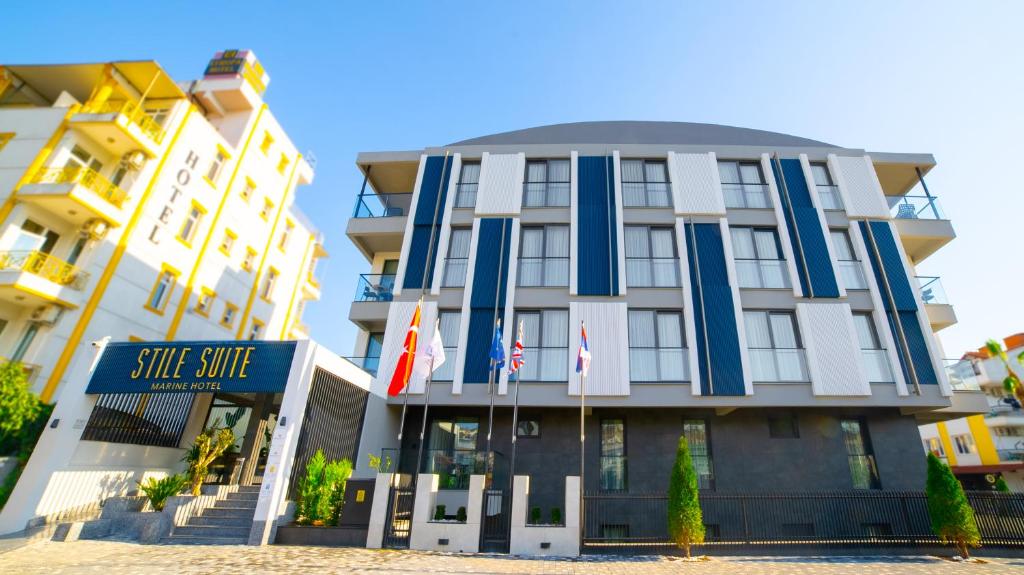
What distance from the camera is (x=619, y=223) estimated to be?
60.4ft

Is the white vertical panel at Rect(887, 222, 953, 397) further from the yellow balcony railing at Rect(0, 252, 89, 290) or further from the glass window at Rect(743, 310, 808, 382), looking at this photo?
the yellow balcony railing at Rect(0, 252, 89, 290)

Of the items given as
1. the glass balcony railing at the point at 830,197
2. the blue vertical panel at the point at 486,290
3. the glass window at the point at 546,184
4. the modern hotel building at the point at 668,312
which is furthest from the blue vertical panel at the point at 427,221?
the glass balcony railing at the point at 830,197

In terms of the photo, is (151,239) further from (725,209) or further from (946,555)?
(946,555)

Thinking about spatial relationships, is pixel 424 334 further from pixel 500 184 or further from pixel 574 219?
pixel 574 219

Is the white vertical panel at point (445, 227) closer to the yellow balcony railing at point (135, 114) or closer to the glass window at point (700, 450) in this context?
the glass window at point (700, 450)

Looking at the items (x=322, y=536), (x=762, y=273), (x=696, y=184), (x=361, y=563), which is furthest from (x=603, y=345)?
(x=322, y=536)

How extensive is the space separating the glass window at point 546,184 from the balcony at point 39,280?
17.8 metres

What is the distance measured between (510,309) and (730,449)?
9084mm

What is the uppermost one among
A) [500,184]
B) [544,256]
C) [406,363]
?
[500,184]

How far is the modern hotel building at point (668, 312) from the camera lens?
15.9m

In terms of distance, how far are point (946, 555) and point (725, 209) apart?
40.9 feet

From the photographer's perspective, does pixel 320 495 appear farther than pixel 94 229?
No

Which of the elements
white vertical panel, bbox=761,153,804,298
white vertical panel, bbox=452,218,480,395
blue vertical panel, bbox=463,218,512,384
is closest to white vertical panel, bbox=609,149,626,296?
blue vertical panel, bbox=463,218,512,384

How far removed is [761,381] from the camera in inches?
627
